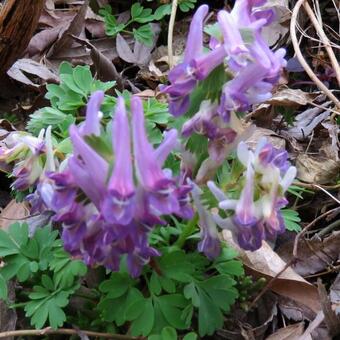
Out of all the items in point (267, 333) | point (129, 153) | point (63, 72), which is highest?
point (129, 153)

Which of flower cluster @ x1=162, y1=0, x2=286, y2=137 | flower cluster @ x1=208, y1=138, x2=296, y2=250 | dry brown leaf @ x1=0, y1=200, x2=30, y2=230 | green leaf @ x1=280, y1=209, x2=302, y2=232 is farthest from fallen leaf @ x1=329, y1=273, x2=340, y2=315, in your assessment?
dry brown leaf @ x1=0, y1=200, x2=30, y2=230

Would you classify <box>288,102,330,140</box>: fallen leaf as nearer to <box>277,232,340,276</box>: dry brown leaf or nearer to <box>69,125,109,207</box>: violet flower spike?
<box>277,232,340,276</box>: dry brown leaf

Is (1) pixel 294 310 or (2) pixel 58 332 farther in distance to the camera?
(1) pixel 294 310

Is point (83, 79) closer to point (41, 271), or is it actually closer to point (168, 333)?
point (41, 271)

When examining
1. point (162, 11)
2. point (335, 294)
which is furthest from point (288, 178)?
point (162, 11)

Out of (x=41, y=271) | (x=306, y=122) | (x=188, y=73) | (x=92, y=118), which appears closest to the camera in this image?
(x=92, y=118)

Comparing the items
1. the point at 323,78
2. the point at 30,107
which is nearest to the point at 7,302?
the point at 30,107

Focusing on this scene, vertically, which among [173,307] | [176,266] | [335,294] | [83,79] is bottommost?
[335,294]

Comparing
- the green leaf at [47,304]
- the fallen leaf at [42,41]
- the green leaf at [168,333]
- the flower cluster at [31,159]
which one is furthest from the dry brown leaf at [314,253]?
the fallen leaf at [42,41]

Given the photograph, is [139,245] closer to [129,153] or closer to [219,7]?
[129,153]
